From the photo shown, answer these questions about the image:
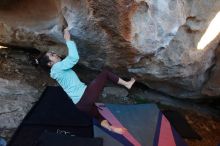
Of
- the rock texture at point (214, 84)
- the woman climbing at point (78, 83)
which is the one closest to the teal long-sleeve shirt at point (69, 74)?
the woman climbing at point (78, 83)

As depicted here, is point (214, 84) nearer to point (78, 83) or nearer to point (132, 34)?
point (132, 34)

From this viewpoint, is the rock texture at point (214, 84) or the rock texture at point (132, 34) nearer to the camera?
the rock texture at point (132, 34)

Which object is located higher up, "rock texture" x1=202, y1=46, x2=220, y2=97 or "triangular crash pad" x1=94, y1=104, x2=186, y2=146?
"rock texture" x1=202, y1=46, x2=220, y2=97

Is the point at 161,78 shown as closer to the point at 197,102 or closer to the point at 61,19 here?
the point at 197,102

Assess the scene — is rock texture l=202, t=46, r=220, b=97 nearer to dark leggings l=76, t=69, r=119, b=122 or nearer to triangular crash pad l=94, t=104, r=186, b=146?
triangular crash pad l=94, t=104, r=186, b=146

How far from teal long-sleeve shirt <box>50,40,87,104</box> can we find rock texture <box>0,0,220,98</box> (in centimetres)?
28

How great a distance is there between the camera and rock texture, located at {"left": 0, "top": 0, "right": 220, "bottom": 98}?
3.20 metres

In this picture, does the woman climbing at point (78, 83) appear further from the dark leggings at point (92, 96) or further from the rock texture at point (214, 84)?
the rock texture at point (214, 84)

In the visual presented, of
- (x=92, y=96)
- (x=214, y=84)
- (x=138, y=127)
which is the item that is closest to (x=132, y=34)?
(x=92, y=96)

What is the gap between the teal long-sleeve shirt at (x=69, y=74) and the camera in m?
3.29

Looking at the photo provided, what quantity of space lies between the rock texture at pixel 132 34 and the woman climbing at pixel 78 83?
0.30 meters

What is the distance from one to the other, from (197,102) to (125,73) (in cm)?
120

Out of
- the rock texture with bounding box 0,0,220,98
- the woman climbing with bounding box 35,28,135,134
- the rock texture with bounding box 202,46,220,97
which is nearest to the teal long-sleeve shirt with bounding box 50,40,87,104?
the woman climbing with bounding box 35,28,135,134

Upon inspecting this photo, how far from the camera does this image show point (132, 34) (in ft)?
10.7
